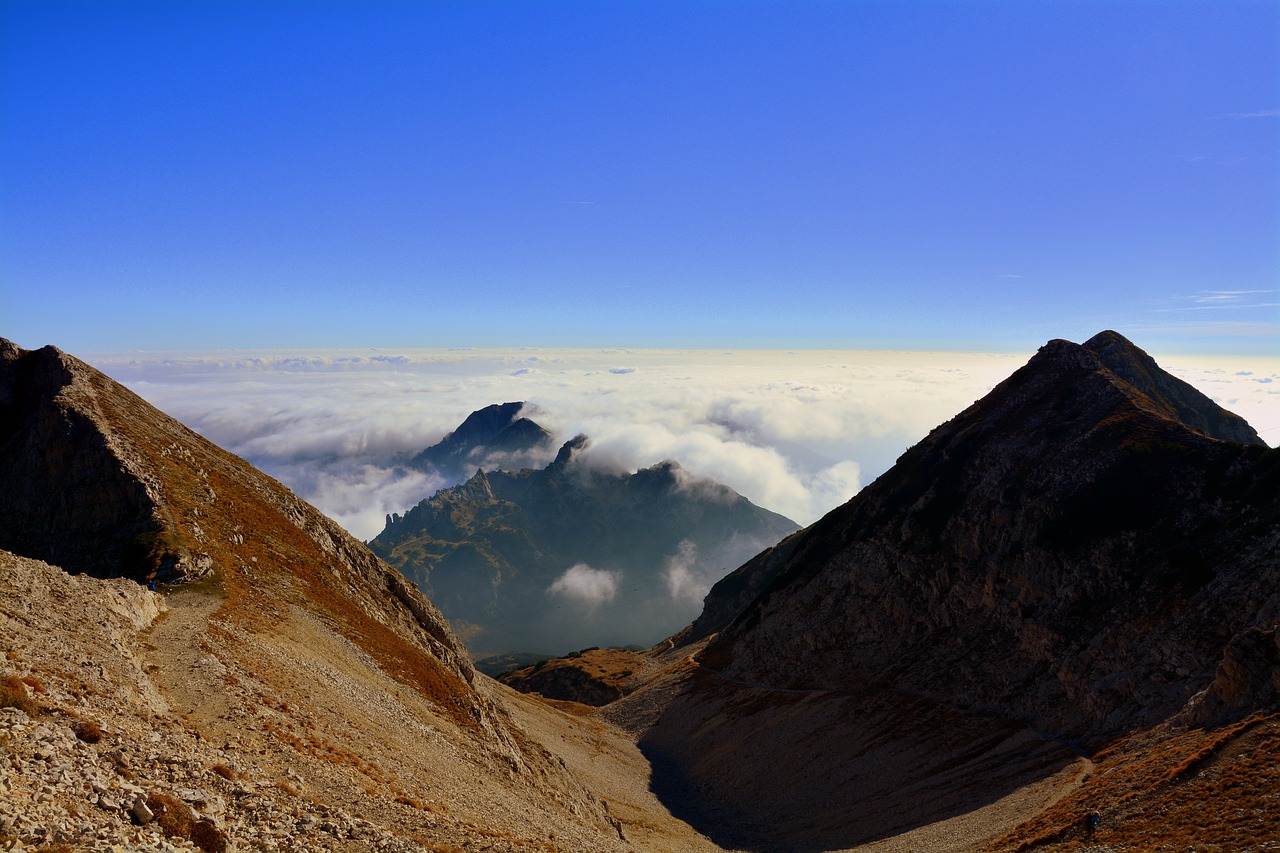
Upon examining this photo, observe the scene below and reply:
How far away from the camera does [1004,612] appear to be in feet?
300

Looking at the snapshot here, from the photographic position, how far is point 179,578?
49.5 meters

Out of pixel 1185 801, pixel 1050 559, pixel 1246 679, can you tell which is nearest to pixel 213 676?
pixel 1185 801

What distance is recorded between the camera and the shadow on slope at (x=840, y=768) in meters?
66.4

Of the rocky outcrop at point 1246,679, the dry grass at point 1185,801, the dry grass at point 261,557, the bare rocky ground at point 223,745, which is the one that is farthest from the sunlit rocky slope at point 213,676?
the rocky outcrop at point 1246,679

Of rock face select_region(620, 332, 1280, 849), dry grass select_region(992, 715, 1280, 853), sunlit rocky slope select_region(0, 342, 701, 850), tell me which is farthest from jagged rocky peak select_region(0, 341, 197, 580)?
rock face select_region(620, 332, 1280, 849)

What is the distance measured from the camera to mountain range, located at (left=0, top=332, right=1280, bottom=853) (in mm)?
28453

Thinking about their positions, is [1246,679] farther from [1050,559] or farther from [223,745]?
[223,745]

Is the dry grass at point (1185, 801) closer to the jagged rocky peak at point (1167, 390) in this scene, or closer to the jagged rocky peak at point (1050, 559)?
the jagged rocky peak at point (1050, 559)

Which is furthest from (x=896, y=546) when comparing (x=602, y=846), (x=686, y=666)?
(x=602, y=846)

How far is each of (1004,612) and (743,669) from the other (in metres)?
47.4

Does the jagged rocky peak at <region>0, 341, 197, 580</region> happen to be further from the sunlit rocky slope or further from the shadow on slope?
the shadow on slope

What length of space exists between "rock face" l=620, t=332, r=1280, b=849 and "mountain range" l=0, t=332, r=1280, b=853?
45 centimetres

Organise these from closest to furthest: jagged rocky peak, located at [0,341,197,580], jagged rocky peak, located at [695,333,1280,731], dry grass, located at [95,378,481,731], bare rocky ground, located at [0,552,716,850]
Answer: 1. bare rocky ground, located at [0,552,716,850]
2. jagged rocky peak, located at [0,341,197,580]
3. dry grass, located at [95,378,481,731]
4. jagged rocky peak, located at [695,333,1280,731]

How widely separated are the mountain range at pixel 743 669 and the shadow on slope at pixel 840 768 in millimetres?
478
